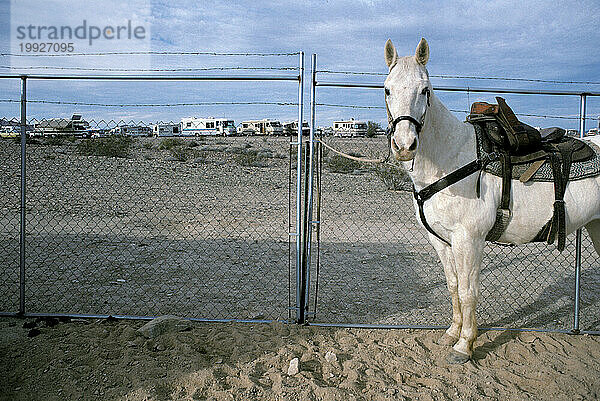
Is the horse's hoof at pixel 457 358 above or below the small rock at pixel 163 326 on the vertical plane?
below

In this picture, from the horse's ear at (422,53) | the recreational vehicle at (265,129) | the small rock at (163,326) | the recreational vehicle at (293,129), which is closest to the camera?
the horse's ear at (422,53)

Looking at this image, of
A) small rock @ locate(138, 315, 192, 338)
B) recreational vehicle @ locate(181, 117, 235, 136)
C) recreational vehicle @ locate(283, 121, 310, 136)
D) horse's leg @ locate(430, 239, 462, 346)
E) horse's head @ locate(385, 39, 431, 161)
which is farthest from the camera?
recreational vehicle @ locate(181, 117, 235, 136)

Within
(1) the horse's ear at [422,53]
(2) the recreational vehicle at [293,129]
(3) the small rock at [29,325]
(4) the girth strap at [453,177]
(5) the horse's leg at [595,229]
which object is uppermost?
(1) the horse's ear at [422,53]

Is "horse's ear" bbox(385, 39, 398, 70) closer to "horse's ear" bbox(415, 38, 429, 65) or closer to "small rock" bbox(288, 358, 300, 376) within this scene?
"horse's ear" bbox(415, 38, 429, 65)

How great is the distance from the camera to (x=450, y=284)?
14.0 feet

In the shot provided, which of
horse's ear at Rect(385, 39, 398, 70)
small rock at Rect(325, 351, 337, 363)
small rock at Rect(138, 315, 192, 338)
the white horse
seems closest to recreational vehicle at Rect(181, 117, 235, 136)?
small rock at Rect(138, 315, 192, 338)

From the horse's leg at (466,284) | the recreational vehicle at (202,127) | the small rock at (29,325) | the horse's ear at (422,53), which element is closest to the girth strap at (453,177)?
the horse's leg at (466,284)

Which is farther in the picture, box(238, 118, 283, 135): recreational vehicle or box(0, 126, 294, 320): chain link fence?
box(0, 126, 294, 320): chain link fence

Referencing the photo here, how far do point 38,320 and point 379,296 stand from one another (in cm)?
396

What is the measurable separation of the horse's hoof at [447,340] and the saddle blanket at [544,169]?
5.42ft

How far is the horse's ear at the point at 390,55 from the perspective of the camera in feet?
11.6

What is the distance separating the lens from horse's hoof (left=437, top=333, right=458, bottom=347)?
4.27 m

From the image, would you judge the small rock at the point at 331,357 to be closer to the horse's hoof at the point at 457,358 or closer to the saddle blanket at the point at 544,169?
the horse's hoof at the point at 457,358

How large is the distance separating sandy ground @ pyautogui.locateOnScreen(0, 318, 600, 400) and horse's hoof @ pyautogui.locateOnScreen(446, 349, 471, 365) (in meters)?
0.07
